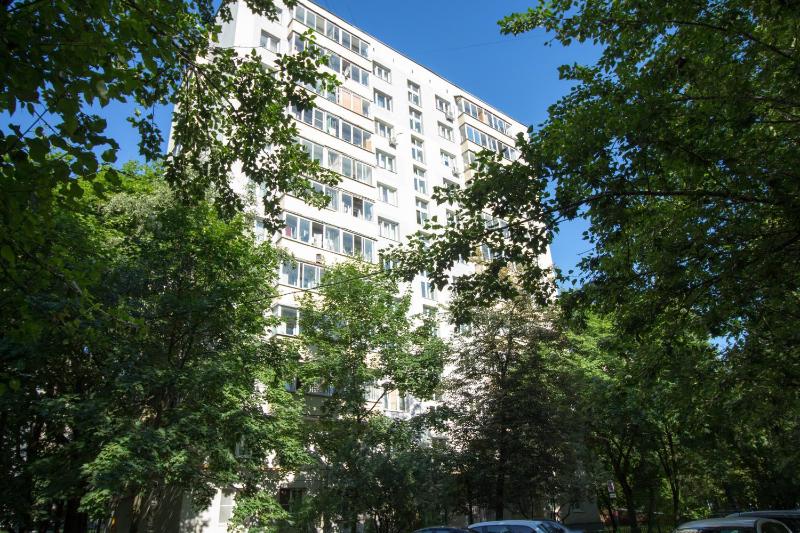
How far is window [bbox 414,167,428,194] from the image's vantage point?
3384cm

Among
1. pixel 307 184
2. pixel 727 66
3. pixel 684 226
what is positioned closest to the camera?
pixel 727 66

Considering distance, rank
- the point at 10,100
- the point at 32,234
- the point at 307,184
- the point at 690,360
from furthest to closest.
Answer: the point at 690,360
the point at 307,184
the point at 32,234
the point at 10,100

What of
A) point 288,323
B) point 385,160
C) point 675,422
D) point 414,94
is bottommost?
point 675,422

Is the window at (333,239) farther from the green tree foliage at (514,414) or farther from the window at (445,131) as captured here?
the window at (445,131)

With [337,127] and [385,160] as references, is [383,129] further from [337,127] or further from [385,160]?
[337,127]

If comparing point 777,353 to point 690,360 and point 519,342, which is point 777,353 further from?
point 519,342

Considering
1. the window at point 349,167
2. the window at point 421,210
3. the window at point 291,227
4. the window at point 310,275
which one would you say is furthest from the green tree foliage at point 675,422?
the window at point 349,167

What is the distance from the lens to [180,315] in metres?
13.8

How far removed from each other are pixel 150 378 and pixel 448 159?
1117 inches

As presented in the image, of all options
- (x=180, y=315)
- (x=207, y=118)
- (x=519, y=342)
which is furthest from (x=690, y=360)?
(x=180, y=315)

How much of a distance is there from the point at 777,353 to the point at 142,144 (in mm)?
13078

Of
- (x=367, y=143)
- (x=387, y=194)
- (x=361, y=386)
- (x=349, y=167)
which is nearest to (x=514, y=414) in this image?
(x=361, y=386)

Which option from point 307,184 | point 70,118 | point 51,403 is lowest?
point 51,403

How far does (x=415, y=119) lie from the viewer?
36.4 meters
